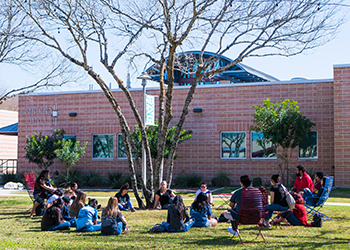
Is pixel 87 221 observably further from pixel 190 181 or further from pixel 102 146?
pixel 102 146

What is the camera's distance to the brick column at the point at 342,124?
19.5m

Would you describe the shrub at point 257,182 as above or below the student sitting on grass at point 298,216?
below

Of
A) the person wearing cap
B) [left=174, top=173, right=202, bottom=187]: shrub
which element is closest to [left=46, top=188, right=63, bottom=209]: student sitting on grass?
the person wearing cap

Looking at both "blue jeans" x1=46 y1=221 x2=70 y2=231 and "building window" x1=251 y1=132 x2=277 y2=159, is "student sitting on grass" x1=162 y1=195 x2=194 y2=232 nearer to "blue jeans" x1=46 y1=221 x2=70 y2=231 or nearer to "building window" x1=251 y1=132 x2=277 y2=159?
"blue jeans" x1=46 y1=221 x2=70 y2=231

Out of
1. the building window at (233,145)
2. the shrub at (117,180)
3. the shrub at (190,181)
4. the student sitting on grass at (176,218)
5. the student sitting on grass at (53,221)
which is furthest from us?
the building window at (233,145)

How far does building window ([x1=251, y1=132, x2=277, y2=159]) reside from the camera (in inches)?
833

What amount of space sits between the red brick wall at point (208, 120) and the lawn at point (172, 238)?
10.5 metres

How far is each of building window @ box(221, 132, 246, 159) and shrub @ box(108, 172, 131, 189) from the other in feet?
15.8

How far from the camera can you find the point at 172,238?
8297 millimetres

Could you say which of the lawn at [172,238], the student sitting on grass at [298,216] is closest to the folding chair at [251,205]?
the lawn at [172,238]

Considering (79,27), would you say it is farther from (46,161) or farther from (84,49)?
(46,161)

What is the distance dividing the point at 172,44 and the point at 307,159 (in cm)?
1089

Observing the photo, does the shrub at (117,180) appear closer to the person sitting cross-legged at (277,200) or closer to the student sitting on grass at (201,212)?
the student sitting on grass at (201,212)

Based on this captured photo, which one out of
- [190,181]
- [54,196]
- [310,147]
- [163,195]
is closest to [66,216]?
[54,196]
